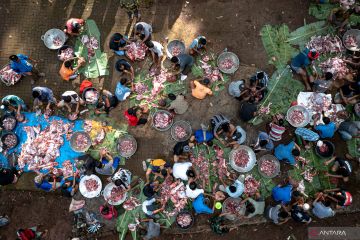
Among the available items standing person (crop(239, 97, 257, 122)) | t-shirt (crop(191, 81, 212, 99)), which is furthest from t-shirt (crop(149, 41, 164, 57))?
standing person (crop(239, 97, 257, 122))

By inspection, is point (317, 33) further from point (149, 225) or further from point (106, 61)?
point (149, 225)

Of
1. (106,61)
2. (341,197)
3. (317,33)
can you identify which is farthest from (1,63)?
(341,197)

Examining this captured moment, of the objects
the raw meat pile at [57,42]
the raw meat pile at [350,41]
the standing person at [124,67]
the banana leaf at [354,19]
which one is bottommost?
the standing person at [124,67]

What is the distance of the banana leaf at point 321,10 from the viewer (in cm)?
1032

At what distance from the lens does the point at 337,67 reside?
32.4 ft

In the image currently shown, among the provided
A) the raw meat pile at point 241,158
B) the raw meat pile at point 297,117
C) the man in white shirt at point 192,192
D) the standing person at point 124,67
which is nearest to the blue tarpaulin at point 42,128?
the standing person at point 124,67

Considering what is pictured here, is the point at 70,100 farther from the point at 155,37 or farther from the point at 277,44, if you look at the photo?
the point at 277,44

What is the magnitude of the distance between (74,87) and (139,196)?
13.9 ft

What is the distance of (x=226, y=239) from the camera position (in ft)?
31.5

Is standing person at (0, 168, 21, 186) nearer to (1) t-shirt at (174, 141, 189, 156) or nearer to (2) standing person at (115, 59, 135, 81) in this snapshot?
(2) standing person at (115, 59, 135, 81)

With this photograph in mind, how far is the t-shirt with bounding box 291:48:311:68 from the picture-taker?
9398 mm

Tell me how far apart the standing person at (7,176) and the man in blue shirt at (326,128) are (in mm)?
9504

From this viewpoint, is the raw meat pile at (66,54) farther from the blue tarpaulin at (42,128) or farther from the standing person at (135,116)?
the standing person at (135,116)

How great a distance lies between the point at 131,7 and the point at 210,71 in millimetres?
3433
